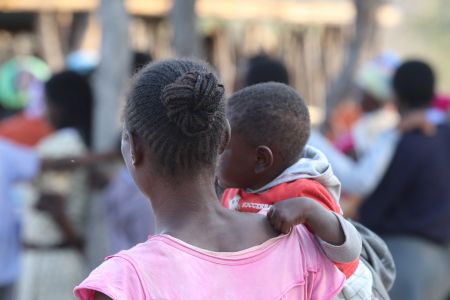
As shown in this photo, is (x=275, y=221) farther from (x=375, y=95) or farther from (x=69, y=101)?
(x=375, y=95)

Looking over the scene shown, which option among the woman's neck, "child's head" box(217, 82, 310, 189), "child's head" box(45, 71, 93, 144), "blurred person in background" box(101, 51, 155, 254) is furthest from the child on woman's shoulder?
"child's head" box(45, 71, 93, 144)

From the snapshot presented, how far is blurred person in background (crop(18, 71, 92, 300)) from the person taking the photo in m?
5.61

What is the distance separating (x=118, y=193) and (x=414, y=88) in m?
1.71

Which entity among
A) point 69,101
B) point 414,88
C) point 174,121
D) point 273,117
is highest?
point 174,121

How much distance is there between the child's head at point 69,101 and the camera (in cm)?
581

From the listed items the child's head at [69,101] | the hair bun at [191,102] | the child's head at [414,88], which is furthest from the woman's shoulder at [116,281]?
the child's head at [69,101]

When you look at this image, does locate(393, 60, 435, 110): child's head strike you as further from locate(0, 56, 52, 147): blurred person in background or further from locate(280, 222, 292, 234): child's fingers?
locate(280, 222, 292, 234): child's fingers

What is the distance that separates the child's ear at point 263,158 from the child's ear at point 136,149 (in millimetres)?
433

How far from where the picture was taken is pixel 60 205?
5.59m

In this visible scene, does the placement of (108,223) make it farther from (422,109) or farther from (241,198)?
(241,198)

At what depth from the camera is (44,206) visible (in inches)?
219

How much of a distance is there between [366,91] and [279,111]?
4.80m

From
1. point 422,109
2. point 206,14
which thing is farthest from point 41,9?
point 422,109

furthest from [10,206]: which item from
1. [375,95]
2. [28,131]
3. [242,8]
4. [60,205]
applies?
[242,8]
